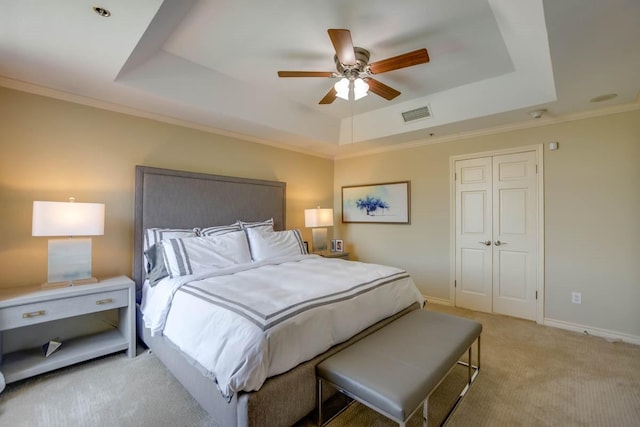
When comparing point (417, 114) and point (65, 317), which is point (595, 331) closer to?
point (417, 114)

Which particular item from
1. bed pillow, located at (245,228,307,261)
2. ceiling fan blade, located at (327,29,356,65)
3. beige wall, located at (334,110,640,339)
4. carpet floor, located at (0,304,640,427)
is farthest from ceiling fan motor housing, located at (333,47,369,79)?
carpet floor, located at (0,304,640,427)

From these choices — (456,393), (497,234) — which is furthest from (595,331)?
(456,393)

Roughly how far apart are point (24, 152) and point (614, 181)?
554 centimetres

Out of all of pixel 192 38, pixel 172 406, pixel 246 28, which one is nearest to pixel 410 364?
pixel 172 406

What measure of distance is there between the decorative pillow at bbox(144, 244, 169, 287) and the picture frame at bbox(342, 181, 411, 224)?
10.4 feet

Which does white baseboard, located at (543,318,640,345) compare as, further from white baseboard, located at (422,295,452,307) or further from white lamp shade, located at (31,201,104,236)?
white lamp shade, located at (31,201,104,236)

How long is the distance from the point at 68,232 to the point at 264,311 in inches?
72.3

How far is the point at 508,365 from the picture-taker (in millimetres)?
2436

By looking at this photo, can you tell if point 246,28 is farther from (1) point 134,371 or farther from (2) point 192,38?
(1) point 134,371

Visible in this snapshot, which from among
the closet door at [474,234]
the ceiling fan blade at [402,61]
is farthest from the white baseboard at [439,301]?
the ceiling fan blade at [402,61]

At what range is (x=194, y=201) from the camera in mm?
3336

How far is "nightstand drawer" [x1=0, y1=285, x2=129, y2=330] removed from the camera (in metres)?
2.02

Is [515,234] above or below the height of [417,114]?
below

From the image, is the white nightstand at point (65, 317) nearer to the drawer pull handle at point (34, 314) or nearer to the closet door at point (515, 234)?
the drawer pull handle at point (34, 314)
